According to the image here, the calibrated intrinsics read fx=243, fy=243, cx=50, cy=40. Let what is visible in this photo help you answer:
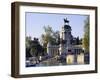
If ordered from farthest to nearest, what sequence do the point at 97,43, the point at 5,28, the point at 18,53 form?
the point at 97,43
the point at 18,53
the point at 5,28

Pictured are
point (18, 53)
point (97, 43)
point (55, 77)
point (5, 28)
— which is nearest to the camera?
point (5, 28)

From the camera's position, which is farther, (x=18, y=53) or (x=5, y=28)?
(x=18, y=53)

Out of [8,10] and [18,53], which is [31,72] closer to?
[18,53]

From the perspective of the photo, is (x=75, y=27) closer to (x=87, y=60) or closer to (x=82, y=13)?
(x=82, y=13)

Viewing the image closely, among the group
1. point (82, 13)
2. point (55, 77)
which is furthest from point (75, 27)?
point (55, 77)

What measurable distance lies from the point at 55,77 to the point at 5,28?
23.9 inches

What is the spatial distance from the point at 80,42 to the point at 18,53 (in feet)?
1.87

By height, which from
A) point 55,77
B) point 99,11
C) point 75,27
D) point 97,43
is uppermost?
point 99,11

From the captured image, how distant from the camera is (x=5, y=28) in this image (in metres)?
1.75

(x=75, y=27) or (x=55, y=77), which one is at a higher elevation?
(x=75, y=27)

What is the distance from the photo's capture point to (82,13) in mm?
2104

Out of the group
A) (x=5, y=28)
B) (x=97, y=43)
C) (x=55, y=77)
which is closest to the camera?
(x=5, y=28)

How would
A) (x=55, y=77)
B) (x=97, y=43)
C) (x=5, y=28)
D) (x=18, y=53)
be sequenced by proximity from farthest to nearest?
(x=97, y=43), (x=55, y=77), (x=18, y=53), (x=5, y=28)

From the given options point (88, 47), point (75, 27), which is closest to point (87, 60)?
point (88, 47)
